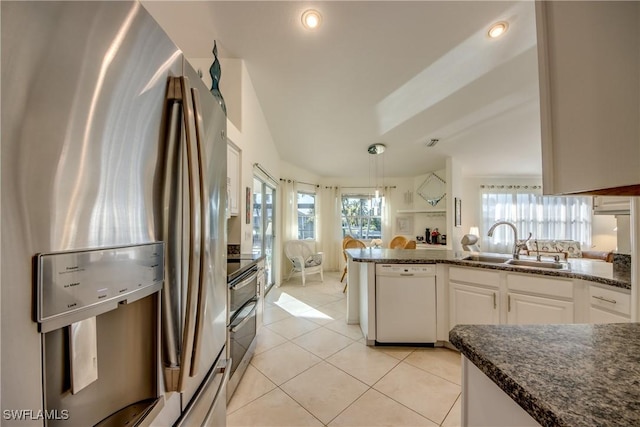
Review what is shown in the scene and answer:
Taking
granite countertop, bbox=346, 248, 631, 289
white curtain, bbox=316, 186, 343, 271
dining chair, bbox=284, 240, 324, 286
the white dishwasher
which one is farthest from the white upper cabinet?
white curtain, bbox=316, 186, 343, 271

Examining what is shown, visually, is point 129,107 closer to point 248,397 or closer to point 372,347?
point 248,397

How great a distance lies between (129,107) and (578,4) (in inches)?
40.5

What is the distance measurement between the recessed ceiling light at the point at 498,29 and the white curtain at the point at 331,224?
415 cm

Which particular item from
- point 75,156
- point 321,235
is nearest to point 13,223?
point 75,156

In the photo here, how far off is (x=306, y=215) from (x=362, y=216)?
1.51m

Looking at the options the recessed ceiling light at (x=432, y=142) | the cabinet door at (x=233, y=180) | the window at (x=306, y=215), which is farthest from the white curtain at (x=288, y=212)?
the recessed ceiling light at (x=432, y=142)

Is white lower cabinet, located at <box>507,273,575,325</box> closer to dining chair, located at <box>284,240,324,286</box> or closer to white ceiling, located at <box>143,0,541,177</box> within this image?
white ceiling, located at <box>143,0,541,177</box>

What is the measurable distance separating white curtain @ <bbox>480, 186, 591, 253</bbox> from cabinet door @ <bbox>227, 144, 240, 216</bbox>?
5.94m

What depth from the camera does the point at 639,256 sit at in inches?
48.9

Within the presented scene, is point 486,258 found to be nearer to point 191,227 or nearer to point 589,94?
point 589,94

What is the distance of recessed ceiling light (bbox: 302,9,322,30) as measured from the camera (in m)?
1.81

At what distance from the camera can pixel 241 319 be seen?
174cm

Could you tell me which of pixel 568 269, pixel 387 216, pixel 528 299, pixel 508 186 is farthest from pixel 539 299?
pixel 508 186

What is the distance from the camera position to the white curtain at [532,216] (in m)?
5.60
